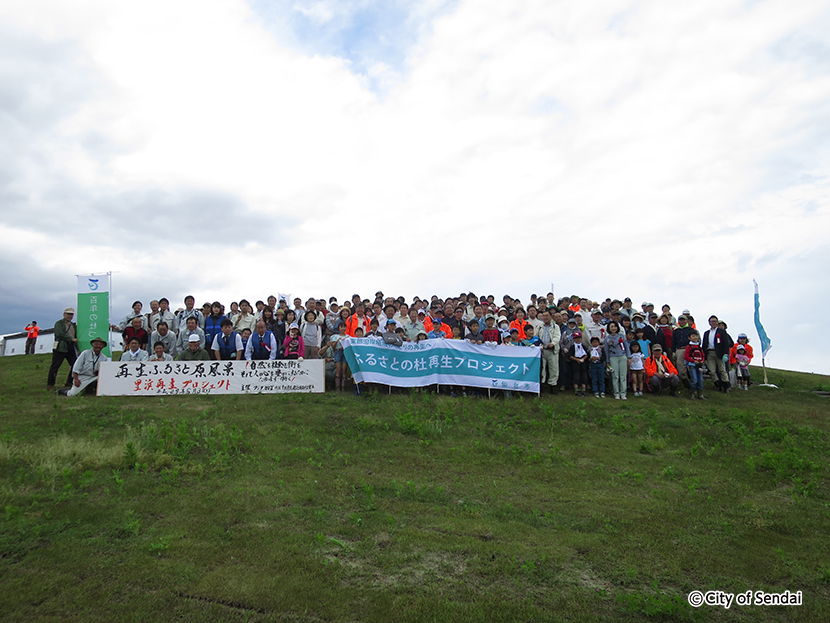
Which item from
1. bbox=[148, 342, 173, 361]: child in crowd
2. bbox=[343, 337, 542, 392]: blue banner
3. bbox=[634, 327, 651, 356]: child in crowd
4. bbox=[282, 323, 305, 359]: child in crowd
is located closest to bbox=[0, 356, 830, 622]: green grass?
bbox=[343, 337, 542, 392]: blue banner

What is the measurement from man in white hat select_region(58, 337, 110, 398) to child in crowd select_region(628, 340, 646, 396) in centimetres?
1471

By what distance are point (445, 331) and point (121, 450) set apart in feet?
27.9

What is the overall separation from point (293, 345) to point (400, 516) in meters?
8.31

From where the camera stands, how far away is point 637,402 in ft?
41.4

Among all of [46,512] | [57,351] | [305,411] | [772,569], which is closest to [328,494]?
[46,512]

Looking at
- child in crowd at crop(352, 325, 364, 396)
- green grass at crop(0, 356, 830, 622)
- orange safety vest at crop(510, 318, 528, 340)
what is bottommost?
green grass at crop(0, 356, 830, 622)

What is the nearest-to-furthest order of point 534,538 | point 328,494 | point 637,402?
point 534,538 < point 328,494 < point 637,402

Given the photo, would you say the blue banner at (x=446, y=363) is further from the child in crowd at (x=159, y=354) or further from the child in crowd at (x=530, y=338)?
the child in crowd at (x=159, y=354)

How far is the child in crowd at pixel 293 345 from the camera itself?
13.3 m

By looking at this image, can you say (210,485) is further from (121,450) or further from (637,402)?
(637,402)

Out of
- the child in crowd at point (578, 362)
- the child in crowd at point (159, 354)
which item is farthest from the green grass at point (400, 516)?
the child in crowd at point (578, 362)

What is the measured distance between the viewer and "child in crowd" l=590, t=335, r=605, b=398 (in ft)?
43.2

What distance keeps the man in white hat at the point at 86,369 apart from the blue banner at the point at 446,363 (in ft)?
21.5

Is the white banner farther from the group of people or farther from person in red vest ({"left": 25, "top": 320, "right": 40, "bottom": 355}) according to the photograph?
person in red vest ({"left": 25, "top": 320, "right": 40, "bottom": 355})
